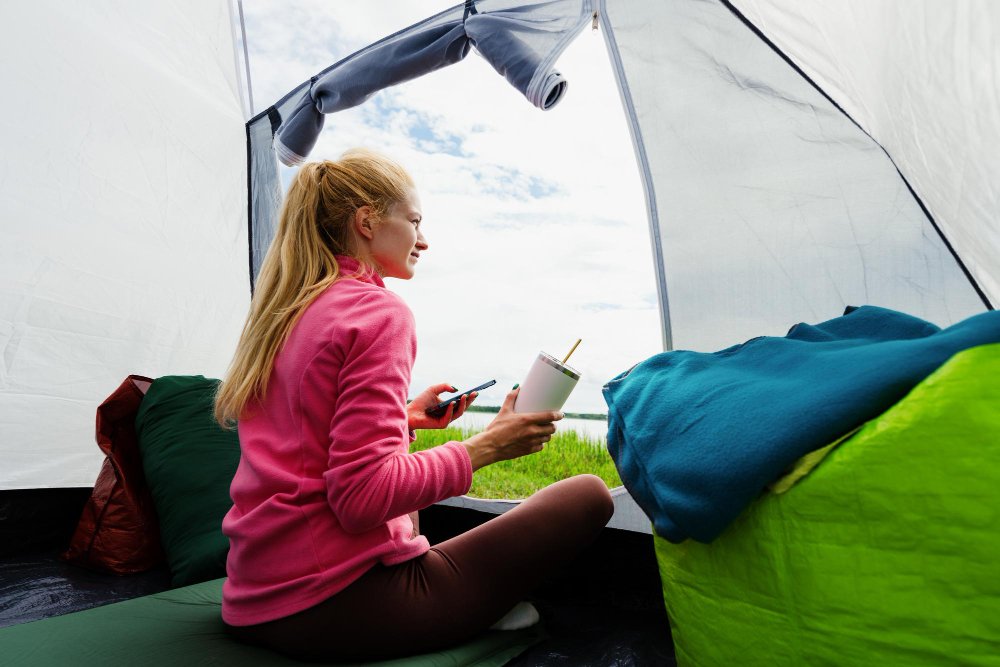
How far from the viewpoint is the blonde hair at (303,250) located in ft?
2.77

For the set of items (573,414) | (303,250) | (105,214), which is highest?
(105,214)

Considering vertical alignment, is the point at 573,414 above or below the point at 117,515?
above

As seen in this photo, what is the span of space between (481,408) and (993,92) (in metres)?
1.72

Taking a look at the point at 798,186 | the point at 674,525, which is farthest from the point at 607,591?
the point at 798,186

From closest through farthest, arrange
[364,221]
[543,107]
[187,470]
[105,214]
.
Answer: [364,221]
[187,470]
[543,107]
[105,214]

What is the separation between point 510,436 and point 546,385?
0.09 meters

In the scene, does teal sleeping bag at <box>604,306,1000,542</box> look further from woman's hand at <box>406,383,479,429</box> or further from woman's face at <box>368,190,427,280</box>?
woman's face at <box>368,190,427,280</box>

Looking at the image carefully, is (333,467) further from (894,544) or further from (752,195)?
(752,195)

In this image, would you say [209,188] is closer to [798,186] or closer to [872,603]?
[798,186]

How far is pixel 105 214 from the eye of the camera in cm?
184

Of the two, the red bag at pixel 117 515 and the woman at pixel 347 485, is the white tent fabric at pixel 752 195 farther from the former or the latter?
the red bag at pixel 117 515

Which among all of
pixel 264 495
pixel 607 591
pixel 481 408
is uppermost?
pixel 264 495

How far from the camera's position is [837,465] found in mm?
582

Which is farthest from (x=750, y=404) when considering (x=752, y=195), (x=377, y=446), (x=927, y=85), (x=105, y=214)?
(x=105, y=214)
